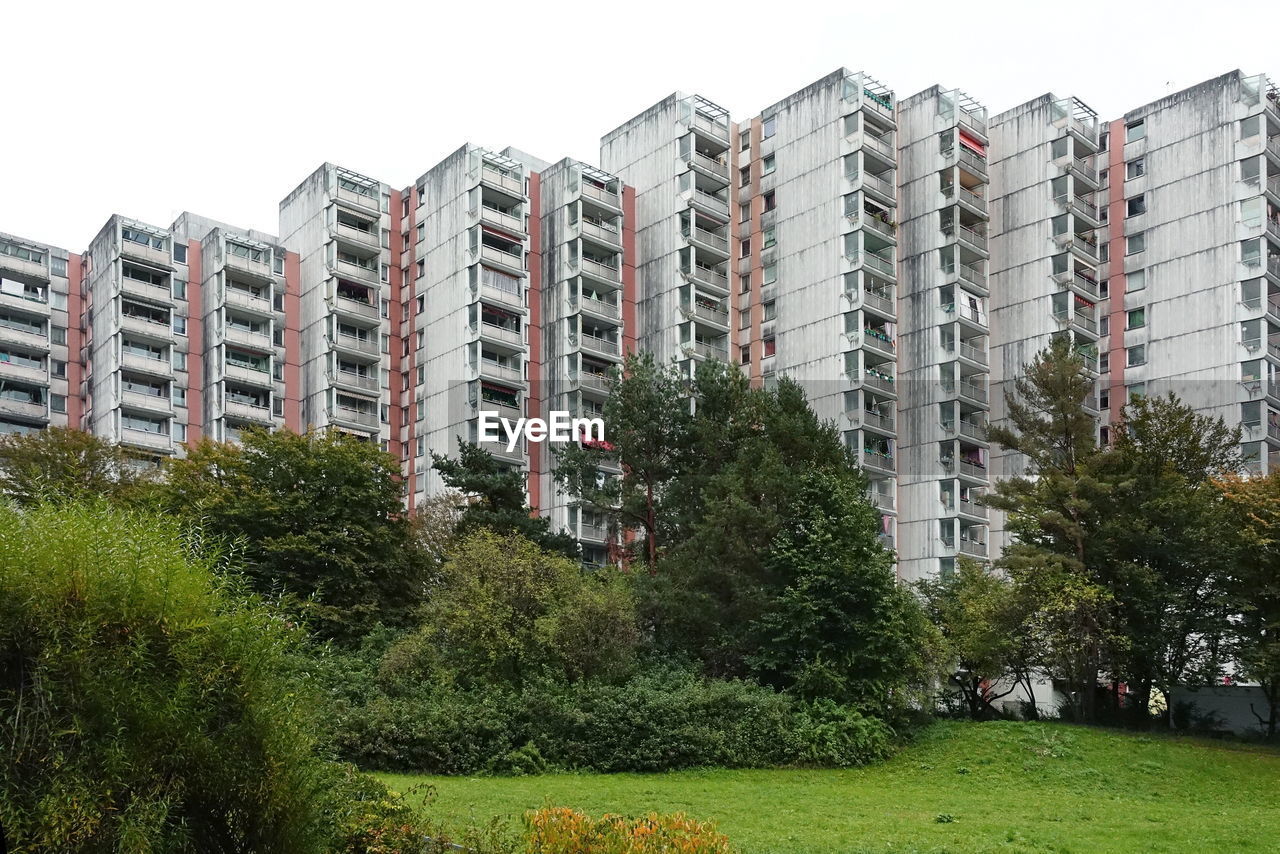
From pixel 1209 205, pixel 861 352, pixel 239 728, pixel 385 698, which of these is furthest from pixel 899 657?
pixel 1209 205

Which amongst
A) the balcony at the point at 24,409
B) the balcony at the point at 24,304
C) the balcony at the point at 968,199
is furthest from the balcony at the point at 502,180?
the balcony at the point at 24,409

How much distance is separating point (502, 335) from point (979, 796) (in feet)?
176

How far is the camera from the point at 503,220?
78.8 meters

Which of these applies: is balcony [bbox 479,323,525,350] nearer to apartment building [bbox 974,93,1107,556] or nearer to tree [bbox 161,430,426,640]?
tree [bbox 161,430,426,640]

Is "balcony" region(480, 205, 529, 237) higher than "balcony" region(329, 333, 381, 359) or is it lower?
higher

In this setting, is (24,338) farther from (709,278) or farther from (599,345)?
(709,278)

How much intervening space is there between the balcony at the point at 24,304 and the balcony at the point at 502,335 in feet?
103

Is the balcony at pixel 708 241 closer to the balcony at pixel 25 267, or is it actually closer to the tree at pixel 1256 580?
the tree at pixel 1256 580

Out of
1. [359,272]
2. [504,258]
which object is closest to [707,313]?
[504,258]

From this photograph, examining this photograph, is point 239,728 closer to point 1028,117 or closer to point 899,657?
point 899,657

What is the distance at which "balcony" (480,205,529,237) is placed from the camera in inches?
3056

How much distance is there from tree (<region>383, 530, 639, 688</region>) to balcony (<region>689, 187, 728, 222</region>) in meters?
46.7

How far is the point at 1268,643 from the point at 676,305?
155ft

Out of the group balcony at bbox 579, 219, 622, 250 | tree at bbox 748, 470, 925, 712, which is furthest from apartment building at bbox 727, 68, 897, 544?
tree at bbox 748, 470, 925, 712
